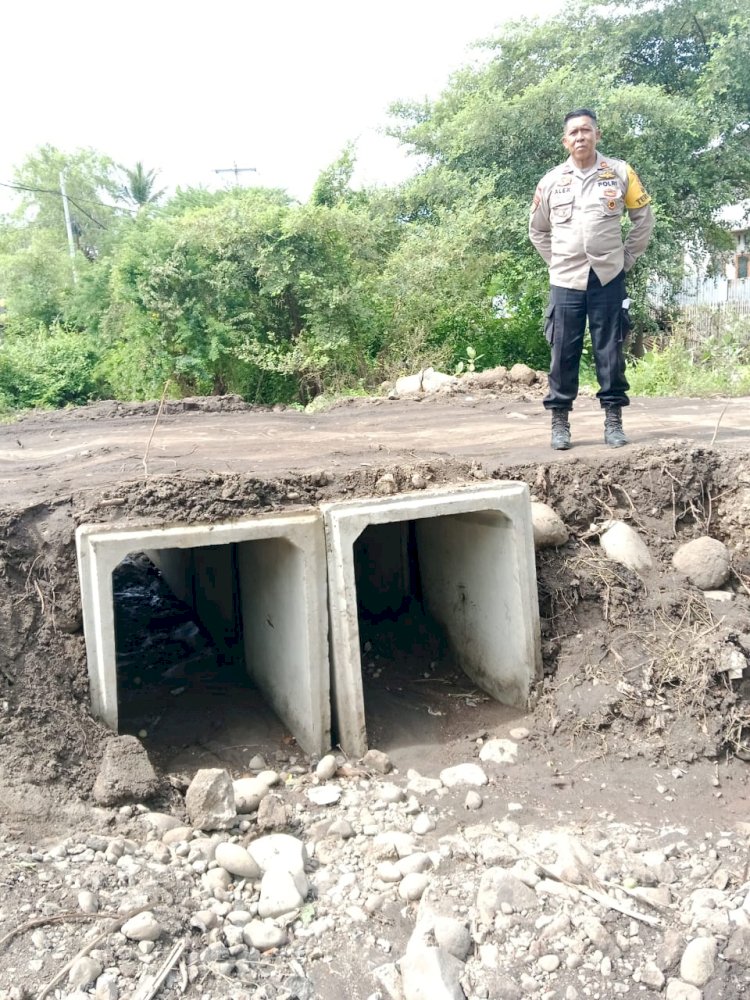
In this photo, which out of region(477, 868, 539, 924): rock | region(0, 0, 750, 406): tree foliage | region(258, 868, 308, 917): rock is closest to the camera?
region(477, 868, 539, 924): rock

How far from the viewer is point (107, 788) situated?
144 inches

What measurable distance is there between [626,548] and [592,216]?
6.66 ft

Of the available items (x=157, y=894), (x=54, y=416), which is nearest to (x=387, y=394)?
(x=54, y=416)

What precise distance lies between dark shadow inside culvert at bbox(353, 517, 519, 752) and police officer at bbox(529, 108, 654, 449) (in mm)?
1282

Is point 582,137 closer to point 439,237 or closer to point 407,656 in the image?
point 407,656

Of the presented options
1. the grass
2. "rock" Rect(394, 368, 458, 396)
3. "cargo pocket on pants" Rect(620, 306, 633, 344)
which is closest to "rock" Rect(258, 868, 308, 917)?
"cargo pocket on pants" Rect(620, 306, 633, 344)

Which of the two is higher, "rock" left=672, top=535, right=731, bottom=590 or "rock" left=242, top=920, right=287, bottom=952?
"rock" left=672, top=535, right=731, bottom=590

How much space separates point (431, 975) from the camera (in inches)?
109

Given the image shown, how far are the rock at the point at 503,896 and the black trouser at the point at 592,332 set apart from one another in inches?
123

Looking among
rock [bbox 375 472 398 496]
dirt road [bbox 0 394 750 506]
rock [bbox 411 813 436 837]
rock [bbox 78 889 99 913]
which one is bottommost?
rock [bbox 411 813 436 837]

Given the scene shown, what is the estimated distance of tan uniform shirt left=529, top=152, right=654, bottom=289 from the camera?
16.9 feet

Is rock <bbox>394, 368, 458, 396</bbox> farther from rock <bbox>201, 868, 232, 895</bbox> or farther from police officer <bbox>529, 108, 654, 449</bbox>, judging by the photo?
rock <bbox>201, 868, 232, 895</bbox>

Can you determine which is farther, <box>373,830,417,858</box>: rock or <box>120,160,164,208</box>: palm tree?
<box>120,160,164,208</box>: palm tree

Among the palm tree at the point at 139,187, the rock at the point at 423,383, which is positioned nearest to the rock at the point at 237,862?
the rock at the point at 423,383
